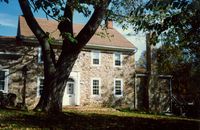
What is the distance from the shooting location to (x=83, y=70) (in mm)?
29906

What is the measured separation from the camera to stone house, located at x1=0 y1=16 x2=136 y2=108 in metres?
26.5

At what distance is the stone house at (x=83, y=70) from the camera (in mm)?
26516

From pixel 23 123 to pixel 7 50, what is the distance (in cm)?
1465

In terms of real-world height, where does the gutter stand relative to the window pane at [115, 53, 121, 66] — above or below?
above

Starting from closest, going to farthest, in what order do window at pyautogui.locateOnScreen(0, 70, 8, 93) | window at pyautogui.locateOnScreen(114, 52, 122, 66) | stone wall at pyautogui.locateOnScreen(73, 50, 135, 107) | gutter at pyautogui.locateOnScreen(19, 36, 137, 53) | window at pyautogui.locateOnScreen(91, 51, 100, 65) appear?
window at pyautogui.locateOnScreen(0, 70, 8, 93)
gutter at pyautogui.locateOnScreen(19, 36, 137, 53)
stone wall at pyautogui.locateOnScreen(73, 50, 135, 107)
window at pyautogui.locateOnScreen(91, 51, 100, 65)
window at pyautogui.locateOnScreen(114, 52, 122, 66)

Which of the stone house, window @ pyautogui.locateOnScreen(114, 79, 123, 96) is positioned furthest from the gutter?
window @ pyautogui.locateOnScreen(114, 79, 123, 96)

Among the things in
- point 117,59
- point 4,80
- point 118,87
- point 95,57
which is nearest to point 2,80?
point 4,80

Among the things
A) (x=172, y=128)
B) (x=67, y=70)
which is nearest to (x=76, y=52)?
(x=67, y=70)

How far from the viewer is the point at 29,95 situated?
27.1 meters

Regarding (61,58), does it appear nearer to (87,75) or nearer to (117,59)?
(87,75)

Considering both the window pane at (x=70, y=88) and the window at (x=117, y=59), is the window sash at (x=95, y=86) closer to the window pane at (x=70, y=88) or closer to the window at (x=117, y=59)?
the window pane at (x=70, y=88)

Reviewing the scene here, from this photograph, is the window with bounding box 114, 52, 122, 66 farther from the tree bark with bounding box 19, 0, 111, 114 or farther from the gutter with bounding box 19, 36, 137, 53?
the tree bark with bounding box 19, 0, 111, 114

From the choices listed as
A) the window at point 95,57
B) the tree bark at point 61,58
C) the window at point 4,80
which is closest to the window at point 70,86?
the window at point 95,57

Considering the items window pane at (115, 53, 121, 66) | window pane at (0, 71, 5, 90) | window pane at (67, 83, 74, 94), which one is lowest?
window pane at (67, 83, 74, 94)
